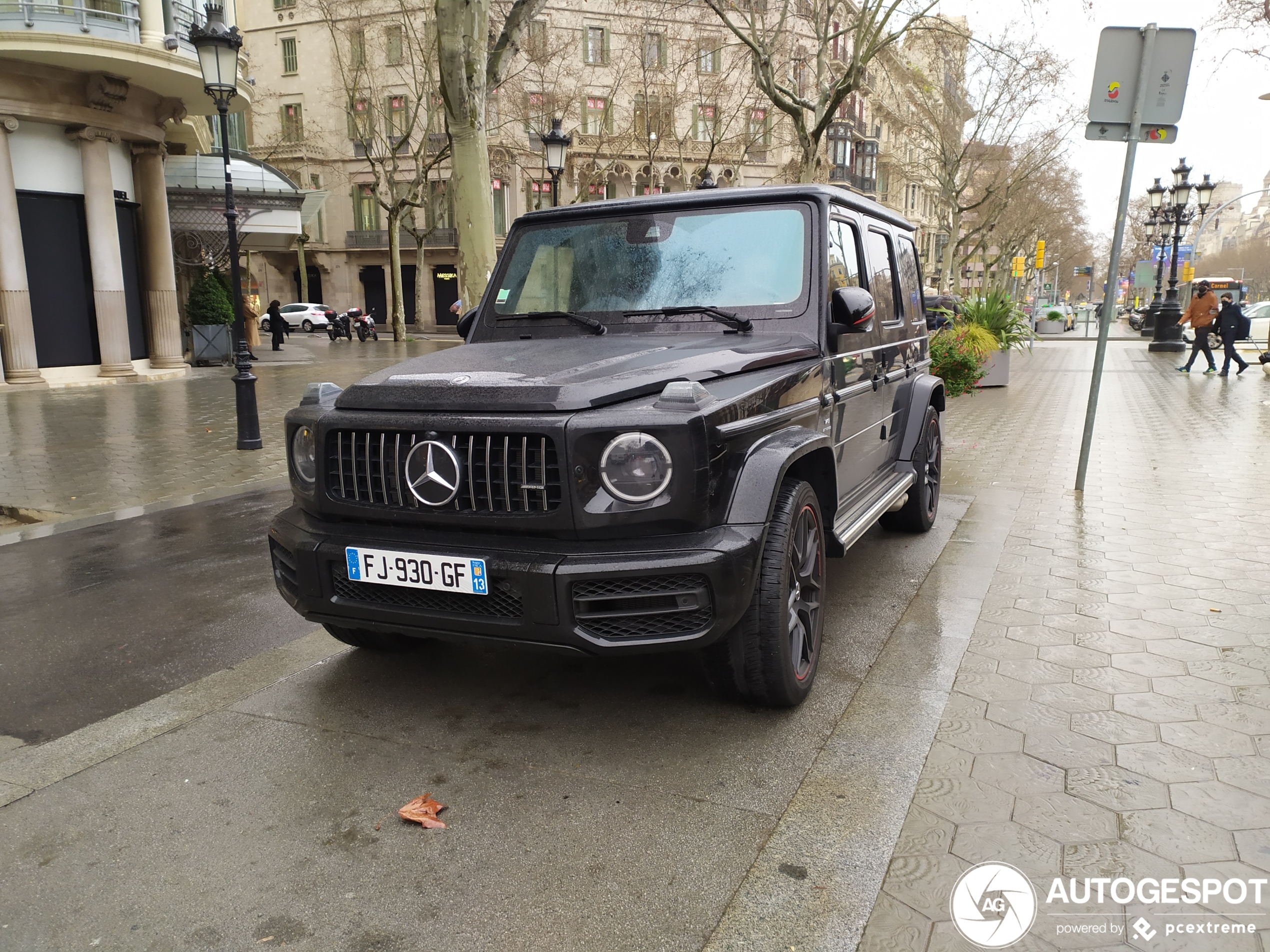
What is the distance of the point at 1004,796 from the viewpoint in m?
2.86

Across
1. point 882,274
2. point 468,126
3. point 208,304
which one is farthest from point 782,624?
point 208,304

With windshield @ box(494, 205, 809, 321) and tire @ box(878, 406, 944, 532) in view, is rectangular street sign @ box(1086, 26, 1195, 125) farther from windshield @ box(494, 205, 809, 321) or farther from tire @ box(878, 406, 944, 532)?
windshield @ box(494, 205, 809, 321)

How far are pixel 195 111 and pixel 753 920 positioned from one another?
21.1 metres

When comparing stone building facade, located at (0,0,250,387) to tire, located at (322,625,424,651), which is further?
stone building facade, located at (0,0,250,387)

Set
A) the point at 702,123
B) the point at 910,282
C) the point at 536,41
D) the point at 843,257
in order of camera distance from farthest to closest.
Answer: the point at 702,123 → the point at 536,41 → the point at 910,282 → the point at 843,257

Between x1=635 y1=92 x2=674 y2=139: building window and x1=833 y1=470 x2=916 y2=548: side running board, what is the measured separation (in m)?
29.2

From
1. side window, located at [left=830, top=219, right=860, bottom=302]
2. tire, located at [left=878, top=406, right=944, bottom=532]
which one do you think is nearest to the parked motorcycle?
tire, located at [left=878, top=406, right=944, bottom=532]

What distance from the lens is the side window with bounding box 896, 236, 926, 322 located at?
18.8ft

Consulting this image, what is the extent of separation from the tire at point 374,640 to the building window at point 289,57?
5304 cm

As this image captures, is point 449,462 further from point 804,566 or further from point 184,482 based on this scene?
point 184,482

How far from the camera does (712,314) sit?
3.98 metres

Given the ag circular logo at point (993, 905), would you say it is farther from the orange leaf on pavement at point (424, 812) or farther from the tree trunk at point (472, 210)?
the tree trunk at point (472, 210)

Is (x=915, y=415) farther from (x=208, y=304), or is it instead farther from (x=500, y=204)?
(x=500, y=204)

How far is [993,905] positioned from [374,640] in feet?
8.74
